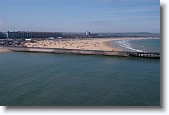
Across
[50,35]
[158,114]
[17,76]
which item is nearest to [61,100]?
[158,114]

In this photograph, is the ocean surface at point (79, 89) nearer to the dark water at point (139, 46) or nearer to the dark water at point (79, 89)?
the dark water at point (79, 89)

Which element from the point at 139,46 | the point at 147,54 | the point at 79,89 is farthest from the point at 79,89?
the point at 139,46

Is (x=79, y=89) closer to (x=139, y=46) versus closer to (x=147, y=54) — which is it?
(x=147, y=54)

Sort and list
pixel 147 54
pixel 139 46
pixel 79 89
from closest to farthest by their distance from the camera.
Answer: pixel 79 89, pixel 147 54, pixel 139 46

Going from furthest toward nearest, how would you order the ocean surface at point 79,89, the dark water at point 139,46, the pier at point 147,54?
the dark water at point 139,46 → the pier at point 147,54 → the ocean surface at point 79,89

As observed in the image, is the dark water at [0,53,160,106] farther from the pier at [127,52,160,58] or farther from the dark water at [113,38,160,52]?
the dark water at [113,38,160,52]

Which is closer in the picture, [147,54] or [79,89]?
[79,89]

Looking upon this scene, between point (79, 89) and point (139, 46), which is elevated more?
point (139, 46)

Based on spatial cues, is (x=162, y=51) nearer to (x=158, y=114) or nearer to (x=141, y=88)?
(x=158, y=114)

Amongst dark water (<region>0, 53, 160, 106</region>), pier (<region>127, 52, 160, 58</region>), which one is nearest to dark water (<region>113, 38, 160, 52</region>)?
pier (<region>127, 52, 160, 58</region>)

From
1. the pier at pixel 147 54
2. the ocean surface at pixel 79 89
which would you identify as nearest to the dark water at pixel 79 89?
the ocean surface at pixel 79 89

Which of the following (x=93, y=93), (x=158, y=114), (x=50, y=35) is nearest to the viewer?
(x=158, y=114)
